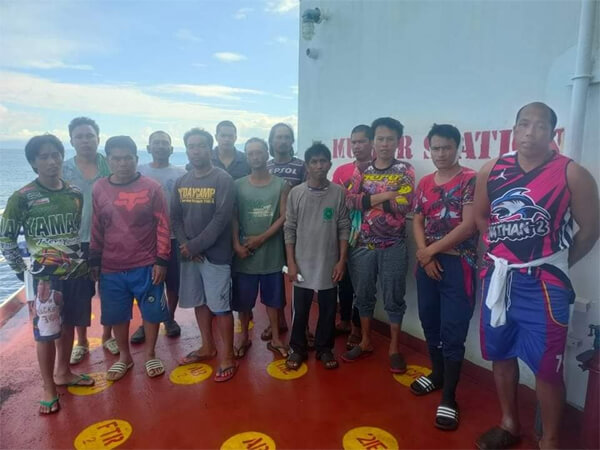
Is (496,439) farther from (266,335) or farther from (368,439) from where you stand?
(266,335)

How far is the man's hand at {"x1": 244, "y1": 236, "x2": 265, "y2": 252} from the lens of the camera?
2680 mm

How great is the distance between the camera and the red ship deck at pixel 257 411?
203 centimetres

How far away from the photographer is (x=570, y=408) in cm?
206

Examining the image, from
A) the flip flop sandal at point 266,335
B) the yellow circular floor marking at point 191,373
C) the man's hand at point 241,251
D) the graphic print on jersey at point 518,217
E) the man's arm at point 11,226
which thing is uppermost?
the graphic print on jersey at point 518,217

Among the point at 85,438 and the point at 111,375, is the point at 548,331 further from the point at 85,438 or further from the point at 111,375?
the point at 111,375

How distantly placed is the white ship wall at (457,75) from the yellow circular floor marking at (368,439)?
2.98 feet

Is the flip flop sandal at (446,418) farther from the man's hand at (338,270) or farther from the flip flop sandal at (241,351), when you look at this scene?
the flip flop sandal at (241,351)

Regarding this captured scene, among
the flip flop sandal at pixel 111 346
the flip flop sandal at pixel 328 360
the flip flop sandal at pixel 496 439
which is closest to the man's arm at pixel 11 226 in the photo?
the flip flop sandal at pixel 111 346

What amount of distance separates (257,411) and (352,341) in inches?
40.1

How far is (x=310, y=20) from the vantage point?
3.66 metres

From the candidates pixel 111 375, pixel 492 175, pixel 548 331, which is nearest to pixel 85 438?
pixel 111 375

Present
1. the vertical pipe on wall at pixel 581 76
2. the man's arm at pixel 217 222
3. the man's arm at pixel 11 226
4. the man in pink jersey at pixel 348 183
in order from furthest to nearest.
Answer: the man in pink jersey at pixel 348 183 < the man's arm at pixel 217 222 < the man's arm at pixel 11 226 < the vertical pipe on wall at pixel 581 76

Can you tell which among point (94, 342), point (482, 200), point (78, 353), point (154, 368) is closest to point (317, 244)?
point (482, 200)

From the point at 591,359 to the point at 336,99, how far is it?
2742 mm
